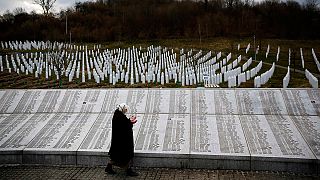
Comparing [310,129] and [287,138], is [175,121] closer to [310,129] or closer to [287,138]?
[287,138]

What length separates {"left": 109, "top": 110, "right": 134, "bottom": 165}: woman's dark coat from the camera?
7.13 meters

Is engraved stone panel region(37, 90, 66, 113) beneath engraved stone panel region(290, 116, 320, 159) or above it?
above

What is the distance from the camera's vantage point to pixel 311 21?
62531 millimetres

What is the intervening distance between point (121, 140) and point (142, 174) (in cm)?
89

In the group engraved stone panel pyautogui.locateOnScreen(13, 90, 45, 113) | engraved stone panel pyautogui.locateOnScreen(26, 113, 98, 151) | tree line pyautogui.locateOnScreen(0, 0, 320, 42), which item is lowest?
engraved stone panel pyautogui.locateOnScreen(26, 113, 98, 151)

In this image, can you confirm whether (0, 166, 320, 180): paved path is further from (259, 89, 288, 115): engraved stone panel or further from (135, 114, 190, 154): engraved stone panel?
(259, 89, 288, 115): engraved stone panel

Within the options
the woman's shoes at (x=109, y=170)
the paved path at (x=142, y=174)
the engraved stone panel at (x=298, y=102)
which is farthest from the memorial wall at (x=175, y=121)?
the woman's shoes at (x=109, y=170)

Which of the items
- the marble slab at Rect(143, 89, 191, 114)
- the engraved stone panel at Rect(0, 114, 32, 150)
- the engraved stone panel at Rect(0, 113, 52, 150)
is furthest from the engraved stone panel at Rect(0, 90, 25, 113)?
the marble slab at Rect(143, 89, 191, 114)

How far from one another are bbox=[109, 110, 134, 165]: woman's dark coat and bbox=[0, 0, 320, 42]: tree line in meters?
53.2

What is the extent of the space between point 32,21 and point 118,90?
63.3 m

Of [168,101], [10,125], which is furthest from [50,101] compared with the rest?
[168,101]

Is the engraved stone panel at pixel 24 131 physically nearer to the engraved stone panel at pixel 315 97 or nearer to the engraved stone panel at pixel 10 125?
the engraved stone panel at pixel 10 125

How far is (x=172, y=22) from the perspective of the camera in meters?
67.8

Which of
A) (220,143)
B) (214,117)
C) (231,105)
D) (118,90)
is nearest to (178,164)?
(220,143)
